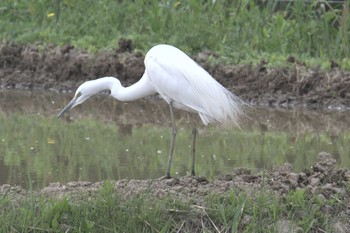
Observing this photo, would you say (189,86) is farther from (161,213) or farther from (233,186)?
(161,213)

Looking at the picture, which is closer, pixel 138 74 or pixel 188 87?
pixel 188 87

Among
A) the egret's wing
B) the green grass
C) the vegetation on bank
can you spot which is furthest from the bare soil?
the green grass

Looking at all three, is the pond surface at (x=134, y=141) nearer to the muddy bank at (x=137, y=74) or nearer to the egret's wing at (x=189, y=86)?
the muddy bank at (x=137, y=74)

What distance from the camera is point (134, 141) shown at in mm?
9516

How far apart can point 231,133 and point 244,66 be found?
2.45 m

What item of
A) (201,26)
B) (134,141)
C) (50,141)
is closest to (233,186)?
(134,141)

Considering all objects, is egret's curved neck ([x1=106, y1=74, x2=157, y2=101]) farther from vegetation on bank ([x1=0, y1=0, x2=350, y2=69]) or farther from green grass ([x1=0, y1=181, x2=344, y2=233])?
vegetation on bank ([x1=0, y1=0, x2=350, y2=69])

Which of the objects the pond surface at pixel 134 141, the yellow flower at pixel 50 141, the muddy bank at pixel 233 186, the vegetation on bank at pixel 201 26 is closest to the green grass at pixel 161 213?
the muddy bank at pixel 233 186

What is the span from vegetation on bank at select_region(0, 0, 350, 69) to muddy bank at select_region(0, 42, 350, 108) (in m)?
0.24

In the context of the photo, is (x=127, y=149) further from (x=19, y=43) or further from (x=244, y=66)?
(x=19, y=43)

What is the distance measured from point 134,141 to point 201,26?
404cm

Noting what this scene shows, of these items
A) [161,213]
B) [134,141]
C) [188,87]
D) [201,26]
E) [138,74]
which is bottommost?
[161,213]

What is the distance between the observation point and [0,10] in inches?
570

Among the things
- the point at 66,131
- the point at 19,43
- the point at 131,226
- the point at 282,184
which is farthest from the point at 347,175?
the point at 19,43
